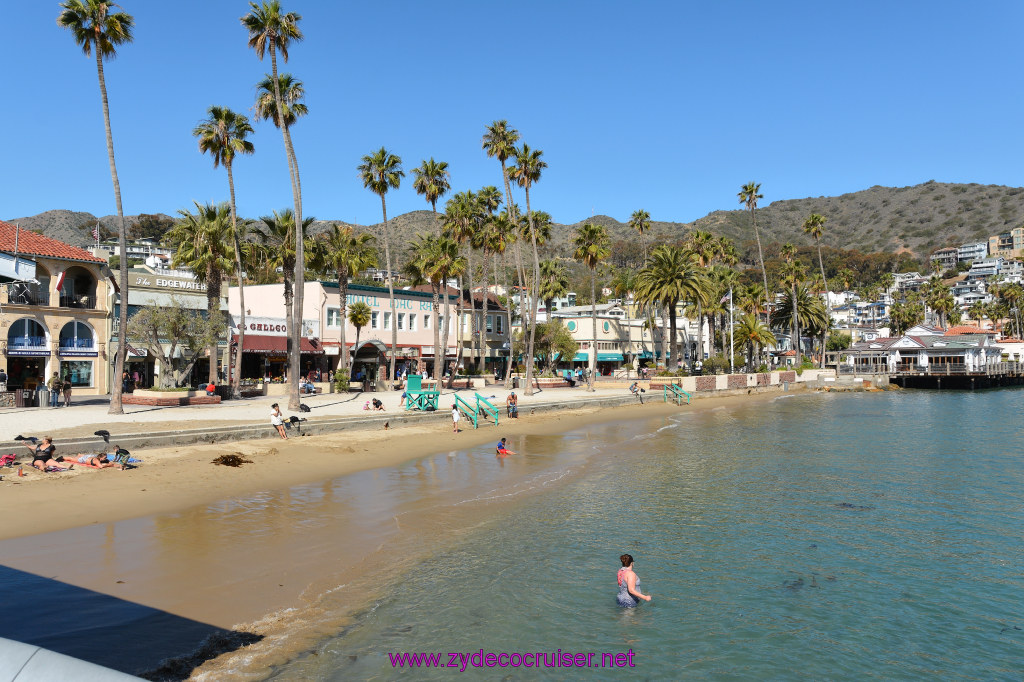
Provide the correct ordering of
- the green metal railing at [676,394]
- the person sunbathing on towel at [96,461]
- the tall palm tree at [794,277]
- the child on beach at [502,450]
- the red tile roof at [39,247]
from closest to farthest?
the person sunbathing on towel at [96,461], the child on beach at [502,450], the red tile roof at [39,247], the green metal railing at [676,394], the tall palm tree at [794,277]

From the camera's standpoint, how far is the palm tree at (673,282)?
214 feet

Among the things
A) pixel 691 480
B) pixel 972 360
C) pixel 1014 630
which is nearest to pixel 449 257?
pixel 691 480

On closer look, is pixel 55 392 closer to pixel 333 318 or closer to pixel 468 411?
pixel 468 411

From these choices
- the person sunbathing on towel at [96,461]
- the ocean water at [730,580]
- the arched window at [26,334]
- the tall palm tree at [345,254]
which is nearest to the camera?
the ocean water at [730,580]

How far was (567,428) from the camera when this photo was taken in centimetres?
3588

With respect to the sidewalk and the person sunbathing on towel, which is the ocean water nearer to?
the sidewalk

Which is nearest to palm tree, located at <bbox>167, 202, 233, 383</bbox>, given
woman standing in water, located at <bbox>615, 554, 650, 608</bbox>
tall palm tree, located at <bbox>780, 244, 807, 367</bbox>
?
woman standing in water, located at <bbox>615, 554, 650, 608</bbox>

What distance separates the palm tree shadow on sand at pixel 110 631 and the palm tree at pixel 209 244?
94.3 ft


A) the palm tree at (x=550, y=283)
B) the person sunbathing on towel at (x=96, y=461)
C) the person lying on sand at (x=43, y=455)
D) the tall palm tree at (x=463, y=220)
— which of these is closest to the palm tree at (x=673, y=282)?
the tall palm tree at (x=463, y=220)

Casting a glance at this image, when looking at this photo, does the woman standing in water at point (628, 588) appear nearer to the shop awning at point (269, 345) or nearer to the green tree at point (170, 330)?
the green tree at point (170, 330)

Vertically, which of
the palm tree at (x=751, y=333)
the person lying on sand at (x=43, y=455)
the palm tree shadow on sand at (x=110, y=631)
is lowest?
the palm tree shadow on sand at (x=110, y=631)

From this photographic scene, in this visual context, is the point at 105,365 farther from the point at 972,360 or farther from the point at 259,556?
the point at 972,360

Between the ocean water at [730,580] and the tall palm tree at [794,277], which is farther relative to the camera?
the tall palm tree at [794,277]

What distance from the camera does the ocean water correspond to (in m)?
9.59
